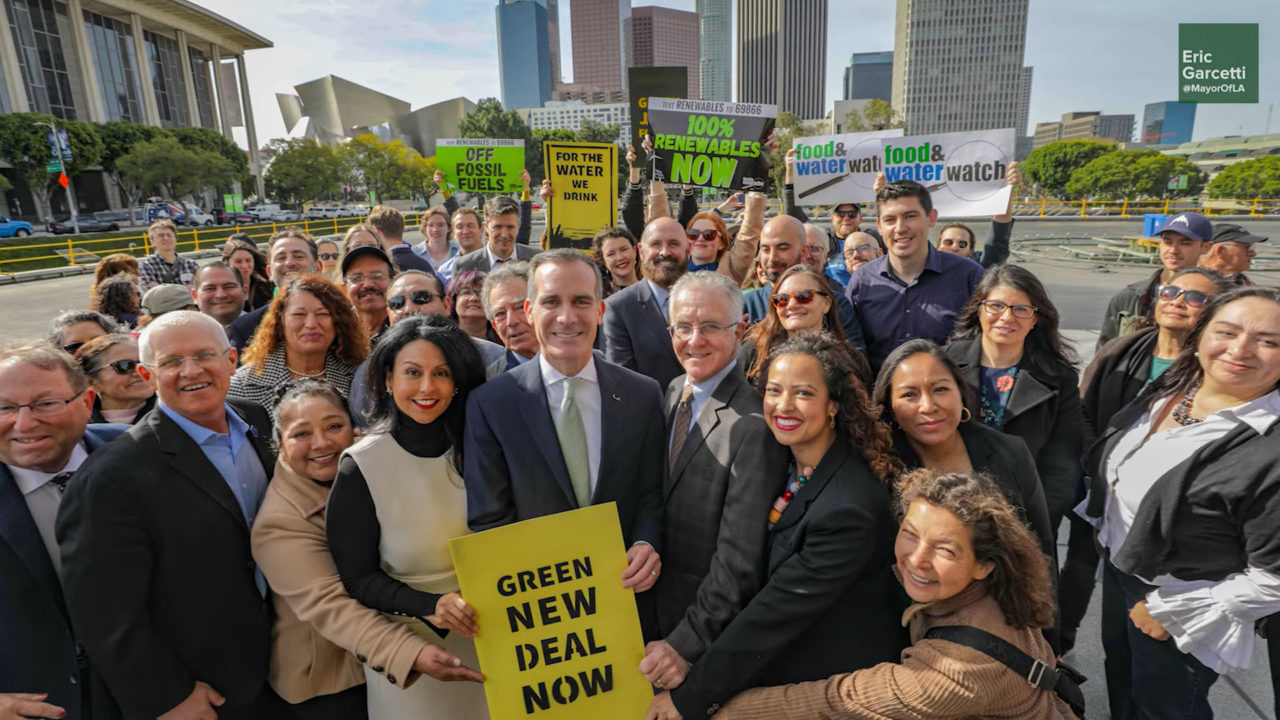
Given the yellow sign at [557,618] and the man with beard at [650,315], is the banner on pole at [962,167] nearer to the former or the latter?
the man with beard at [650,315]

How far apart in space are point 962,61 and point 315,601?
5615 inches

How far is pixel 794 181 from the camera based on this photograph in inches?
266

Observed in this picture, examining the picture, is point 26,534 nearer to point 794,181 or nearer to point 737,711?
point 737,711

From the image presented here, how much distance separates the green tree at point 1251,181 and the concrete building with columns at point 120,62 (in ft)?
290

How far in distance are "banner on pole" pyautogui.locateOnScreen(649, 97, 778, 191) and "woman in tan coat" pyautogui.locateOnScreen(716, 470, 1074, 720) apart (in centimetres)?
562

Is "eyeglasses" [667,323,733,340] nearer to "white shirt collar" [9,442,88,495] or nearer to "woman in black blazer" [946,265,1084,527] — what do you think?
"woman in black blazer" [946,265,1084,527]

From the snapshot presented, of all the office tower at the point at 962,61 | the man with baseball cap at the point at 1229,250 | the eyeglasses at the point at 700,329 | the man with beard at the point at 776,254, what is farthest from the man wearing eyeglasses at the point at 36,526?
the office tower at the point at 962,61

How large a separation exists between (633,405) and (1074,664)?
293 centimetres

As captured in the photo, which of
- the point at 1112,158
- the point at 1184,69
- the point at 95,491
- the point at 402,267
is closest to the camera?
the point at 95,491

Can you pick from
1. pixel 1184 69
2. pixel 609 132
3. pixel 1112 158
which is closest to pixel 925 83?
pixel 1112 158

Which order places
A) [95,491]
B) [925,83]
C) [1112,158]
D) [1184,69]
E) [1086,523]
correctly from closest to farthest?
[95,491] < [1086,523] < [1184,69] < [1112,158] < [925,83]

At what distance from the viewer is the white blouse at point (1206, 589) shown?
2.29 meters

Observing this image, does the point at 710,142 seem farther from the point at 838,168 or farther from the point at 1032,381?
the point at 1032,381

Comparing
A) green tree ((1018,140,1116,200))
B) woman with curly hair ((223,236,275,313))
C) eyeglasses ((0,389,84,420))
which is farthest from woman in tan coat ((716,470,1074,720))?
green tree ((1018,140,1116,200))
